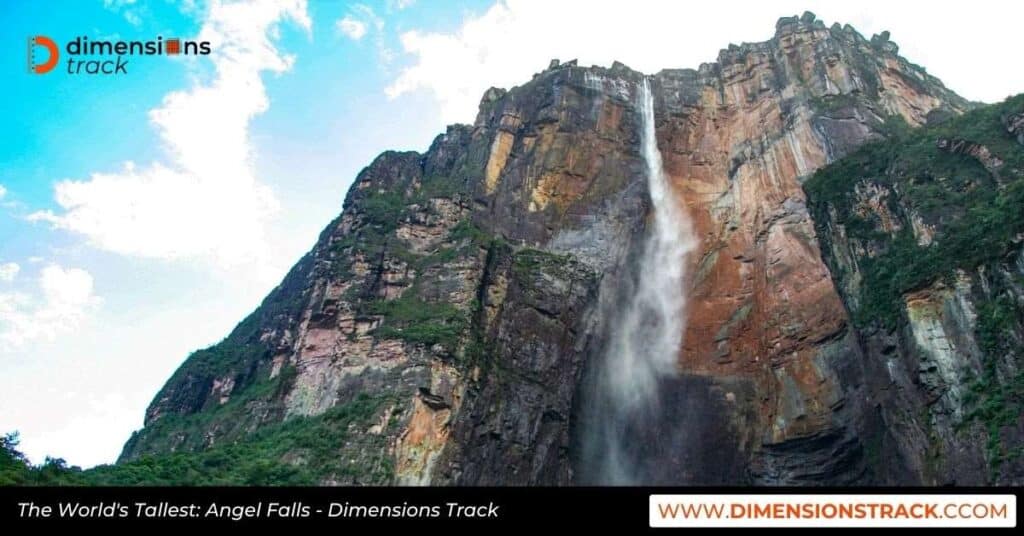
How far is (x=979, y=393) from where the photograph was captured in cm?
2277

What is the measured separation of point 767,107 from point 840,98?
448cm

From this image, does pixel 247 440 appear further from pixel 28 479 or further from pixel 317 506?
pixel 317 506

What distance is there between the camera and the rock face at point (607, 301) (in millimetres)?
28578

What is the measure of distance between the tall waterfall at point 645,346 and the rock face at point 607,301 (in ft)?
2.54

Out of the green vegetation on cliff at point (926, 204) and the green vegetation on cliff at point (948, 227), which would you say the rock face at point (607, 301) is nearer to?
the green vegetation on cliff at point (948, 227)

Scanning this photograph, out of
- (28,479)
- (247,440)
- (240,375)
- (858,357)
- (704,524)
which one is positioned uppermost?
(240,375)

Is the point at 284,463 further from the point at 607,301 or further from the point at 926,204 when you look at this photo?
the point at 926,204

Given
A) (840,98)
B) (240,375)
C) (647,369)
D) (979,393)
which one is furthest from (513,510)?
(240,375)

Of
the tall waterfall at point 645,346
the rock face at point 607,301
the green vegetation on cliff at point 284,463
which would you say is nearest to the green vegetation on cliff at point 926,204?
the rock face at point 607,301

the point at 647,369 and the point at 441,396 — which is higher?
the point at 647,369

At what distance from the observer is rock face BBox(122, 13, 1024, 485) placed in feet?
93.8

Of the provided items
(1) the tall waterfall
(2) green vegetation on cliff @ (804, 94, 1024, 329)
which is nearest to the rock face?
(2) green vegetation on cliff @ (804, 94, 1024, 329)

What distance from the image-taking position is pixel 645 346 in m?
37.5

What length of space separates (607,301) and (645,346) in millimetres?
3196
